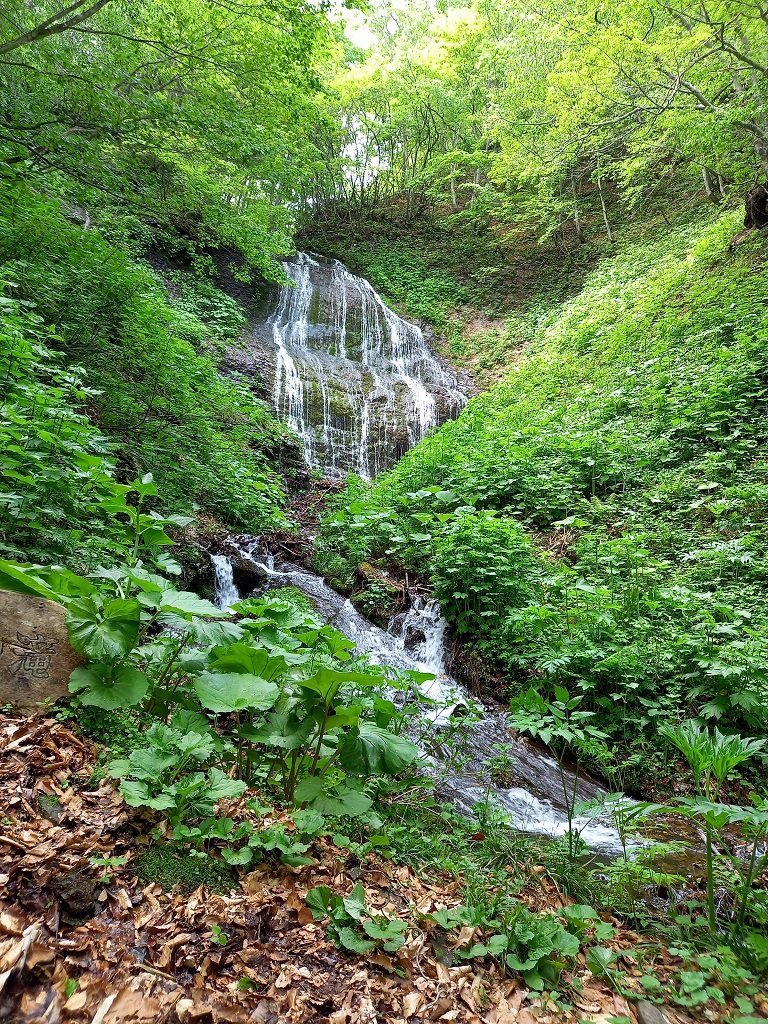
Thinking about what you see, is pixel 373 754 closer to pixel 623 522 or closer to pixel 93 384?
pixel 93 384

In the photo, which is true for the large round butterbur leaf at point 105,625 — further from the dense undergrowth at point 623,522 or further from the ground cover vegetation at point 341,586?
the dense undergrowth at point 623,522

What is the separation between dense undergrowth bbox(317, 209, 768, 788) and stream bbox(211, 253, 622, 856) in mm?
477

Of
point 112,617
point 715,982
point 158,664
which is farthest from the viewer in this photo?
point 158,664

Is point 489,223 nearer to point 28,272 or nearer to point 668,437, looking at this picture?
point 668,437

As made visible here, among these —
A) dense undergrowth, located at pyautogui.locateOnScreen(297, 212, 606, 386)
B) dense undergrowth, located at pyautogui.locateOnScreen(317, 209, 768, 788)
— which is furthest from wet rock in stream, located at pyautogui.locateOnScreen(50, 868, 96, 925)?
dense undergrowth, located at pyautogui.locateOnScreen(297, 212, 606, 386)

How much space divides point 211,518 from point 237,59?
6.06m

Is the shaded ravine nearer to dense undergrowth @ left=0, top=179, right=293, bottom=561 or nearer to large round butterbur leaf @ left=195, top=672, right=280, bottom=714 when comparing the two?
dense undergrowth @ left=0, top=179, right=293, bottom=561

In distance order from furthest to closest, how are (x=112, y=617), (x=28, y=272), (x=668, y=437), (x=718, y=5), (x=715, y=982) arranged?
1. (x=718, y=5)
2. (x=668, y=437)
3. (x=28, y=272)
4. (x=112, y=617)
5. (x=715, y=982)

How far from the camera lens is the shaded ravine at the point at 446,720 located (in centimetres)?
335

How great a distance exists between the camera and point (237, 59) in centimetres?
630

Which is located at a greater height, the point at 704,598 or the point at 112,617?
the point at 112,617

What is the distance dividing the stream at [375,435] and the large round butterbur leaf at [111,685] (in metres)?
1.82

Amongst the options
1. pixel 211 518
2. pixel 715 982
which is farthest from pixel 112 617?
pixel 211 518

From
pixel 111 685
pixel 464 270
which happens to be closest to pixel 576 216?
pixel 464 270
